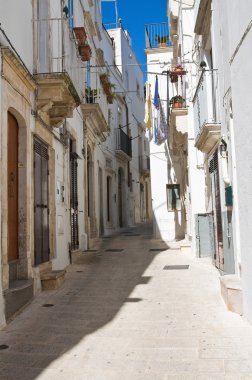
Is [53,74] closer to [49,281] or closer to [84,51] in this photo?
[49,281]

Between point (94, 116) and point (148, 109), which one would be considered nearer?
point (94, 116)

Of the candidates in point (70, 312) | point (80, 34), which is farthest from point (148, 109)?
point (70, 312)

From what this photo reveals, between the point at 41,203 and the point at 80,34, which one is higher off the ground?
the point at 80,34

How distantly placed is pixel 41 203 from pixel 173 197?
29.0 feet

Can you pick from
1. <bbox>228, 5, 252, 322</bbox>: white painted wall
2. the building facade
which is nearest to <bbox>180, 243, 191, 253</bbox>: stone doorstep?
the building facade

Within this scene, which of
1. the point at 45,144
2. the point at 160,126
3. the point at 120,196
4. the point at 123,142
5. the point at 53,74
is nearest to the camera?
the point at 53,74

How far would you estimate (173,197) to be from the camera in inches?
650

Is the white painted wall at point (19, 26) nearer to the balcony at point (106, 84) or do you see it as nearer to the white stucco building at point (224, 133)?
the white stucco building at point (224, 133)

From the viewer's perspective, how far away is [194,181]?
Answer: 38.5ft

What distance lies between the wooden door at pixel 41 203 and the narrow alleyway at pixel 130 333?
772 mm

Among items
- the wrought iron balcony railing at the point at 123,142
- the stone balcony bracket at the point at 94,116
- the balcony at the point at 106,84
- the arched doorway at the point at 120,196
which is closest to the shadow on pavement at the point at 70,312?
the stone balcony bracket at the point at 94,116

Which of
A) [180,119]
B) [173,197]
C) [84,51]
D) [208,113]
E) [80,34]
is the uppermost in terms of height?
[80,34]

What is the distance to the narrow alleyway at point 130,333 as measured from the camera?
163 inches

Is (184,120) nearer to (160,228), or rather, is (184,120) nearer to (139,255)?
(139,255)
